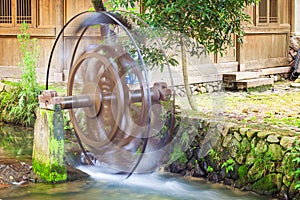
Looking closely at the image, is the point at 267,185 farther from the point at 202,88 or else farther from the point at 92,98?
the point at 202,88

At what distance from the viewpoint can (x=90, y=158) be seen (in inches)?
343

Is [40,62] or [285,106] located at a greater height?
[40,62]

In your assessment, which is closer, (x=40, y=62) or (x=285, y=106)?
(x=285, y=106)

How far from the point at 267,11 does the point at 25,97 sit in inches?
268

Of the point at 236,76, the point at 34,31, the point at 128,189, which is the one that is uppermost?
the point at 34,31

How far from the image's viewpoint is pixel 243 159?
7586mm

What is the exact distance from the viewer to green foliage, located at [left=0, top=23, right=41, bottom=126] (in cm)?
1131

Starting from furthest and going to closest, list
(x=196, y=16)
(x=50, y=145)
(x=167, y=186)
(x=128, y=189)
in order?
(x=196, y=16)
(x=167, y=186)
(x=128, y=189)
(x=50, y=145)

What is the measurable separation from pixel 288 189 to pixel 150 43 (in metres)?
3.56

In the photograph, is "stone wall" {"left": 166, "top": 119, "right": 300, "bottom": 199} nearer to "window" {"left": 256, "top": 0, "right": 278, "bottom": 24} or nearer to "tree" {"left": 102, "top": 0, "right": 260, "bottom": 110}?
"tree" {"left": 102, "top": 0, "right": 260, "bottom": 110}

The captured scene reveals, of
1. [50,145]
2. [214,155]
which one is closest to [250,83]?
[214,155]

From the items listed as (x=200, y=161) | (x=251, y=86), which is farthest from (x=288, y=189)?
(x=251, y=86)

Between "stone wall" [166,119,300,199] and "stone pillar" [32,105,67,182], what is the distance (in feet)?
5.93

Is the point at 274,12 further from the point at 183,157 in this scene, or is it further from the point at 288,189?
the point at 288,189
